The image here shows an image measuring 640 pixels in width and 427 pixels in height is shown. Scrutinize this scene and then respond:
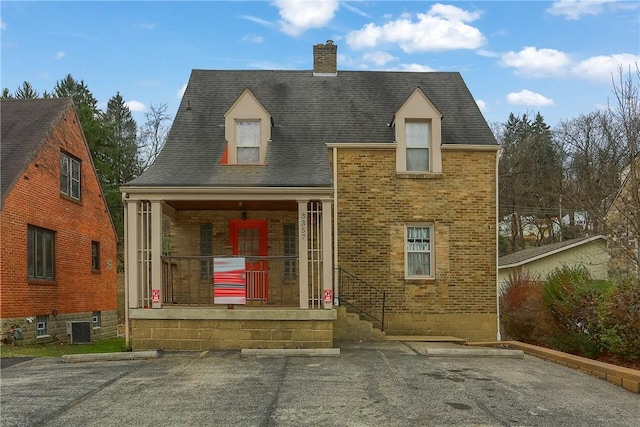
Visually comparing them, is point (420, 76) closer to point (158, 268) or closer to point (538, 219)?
point (158, 268)

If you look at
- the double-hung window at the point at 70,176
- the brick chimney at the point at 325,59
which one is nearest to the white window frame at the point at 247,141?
the brick chimney at the point at 325,59

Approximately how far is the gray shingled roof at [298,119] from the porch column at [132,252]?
64 centimetres

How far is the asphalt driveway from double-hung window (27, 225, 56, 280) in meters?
5.74

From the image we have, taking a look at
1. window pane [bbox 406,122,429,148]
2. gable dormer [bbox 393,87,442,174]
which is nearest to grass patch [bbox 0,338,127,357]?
gable dormer [bbox 393,87,442,174]

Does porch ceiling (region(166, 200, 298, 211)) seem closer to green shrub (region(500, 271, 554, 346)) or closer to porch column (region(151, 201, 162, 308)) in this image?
porch column (region(151, 201, 162, 308))

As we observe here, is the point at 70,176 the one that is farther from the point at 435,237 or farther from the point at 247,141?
the point at 435,237

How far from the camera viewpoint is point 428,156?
15.5 meters

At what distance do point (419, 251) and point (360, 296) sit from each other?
1939mm

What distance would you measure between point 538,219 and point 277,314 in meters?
34.2

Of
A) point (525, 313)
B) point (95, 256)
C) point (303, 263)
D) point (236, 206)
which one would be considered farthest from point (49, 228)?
point (525, 313)

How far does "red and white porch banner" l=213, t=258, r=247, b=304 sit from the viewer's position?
12.0 m

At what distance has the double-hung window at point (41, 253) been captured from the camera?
52.2 ft

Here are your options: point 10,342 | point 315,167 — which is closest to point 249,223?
point 315,167

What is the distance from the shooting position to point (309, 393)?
25.7 feet
